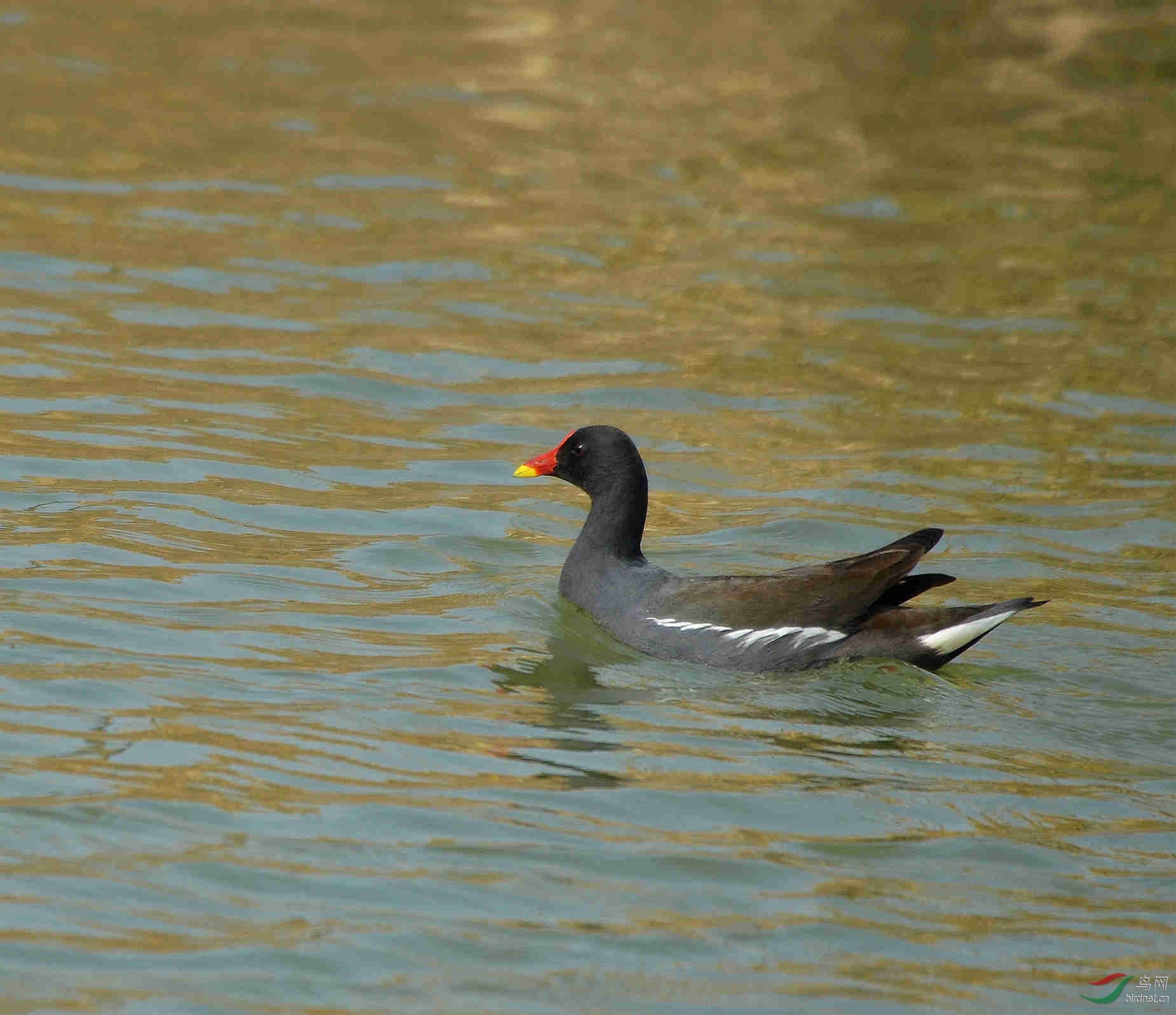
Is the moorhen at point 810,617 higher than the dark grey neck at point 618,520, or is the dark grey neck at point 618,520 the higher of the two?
the dark grey neck at point 618,520

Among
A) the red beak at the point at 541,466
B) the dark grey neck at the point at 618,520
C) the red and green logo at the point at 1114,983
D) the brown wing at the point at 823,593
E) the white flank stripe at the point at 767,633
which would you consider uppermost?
the red beak at the point at 541,466

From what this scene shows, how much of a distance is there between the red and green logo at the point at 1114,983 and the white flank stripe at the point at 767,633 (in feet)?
9.07

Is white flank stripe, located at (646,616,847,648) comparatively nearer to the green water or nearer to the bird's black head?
the green water

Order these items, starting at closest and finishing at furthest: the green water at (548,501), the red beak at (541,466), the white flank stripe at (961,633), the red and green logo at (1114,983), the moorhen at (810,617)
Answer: the red and green logo at (1114,983), the green water at (548,501), the white flank stripe at (961,633), the moorhen at (810,617), the red beak at (541,466)

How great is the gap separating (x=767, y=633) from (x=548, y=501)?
293cm

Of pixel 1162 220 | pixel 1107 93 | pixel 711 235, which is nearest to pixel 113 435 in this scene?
pixel 711 235

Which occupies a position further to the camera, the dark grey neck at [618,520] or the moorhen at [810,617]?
the dark grey neck at [618,520]

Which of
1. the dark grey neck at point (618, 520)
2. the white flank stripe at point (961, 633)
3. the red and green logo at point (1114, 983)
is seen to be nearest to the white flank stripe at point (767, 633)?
the white flank stripe at point (961, 633)

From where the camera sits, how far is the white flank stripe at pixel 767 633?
8172 mm

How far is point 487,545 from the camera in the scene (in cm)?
979

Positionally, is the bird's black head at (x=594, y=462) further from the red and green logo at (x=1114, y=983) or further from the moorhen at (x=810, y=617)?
the red and green logo at (x=1114, y=983)

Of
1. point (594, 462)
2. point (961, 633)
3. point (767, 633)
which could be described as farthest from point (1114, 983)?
point (594, 462)

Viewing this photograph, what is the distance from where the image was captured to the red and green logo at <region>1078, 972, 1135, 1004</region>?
18.0 ft

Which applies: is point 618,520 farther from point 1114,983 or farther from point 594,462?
point 1114,983
